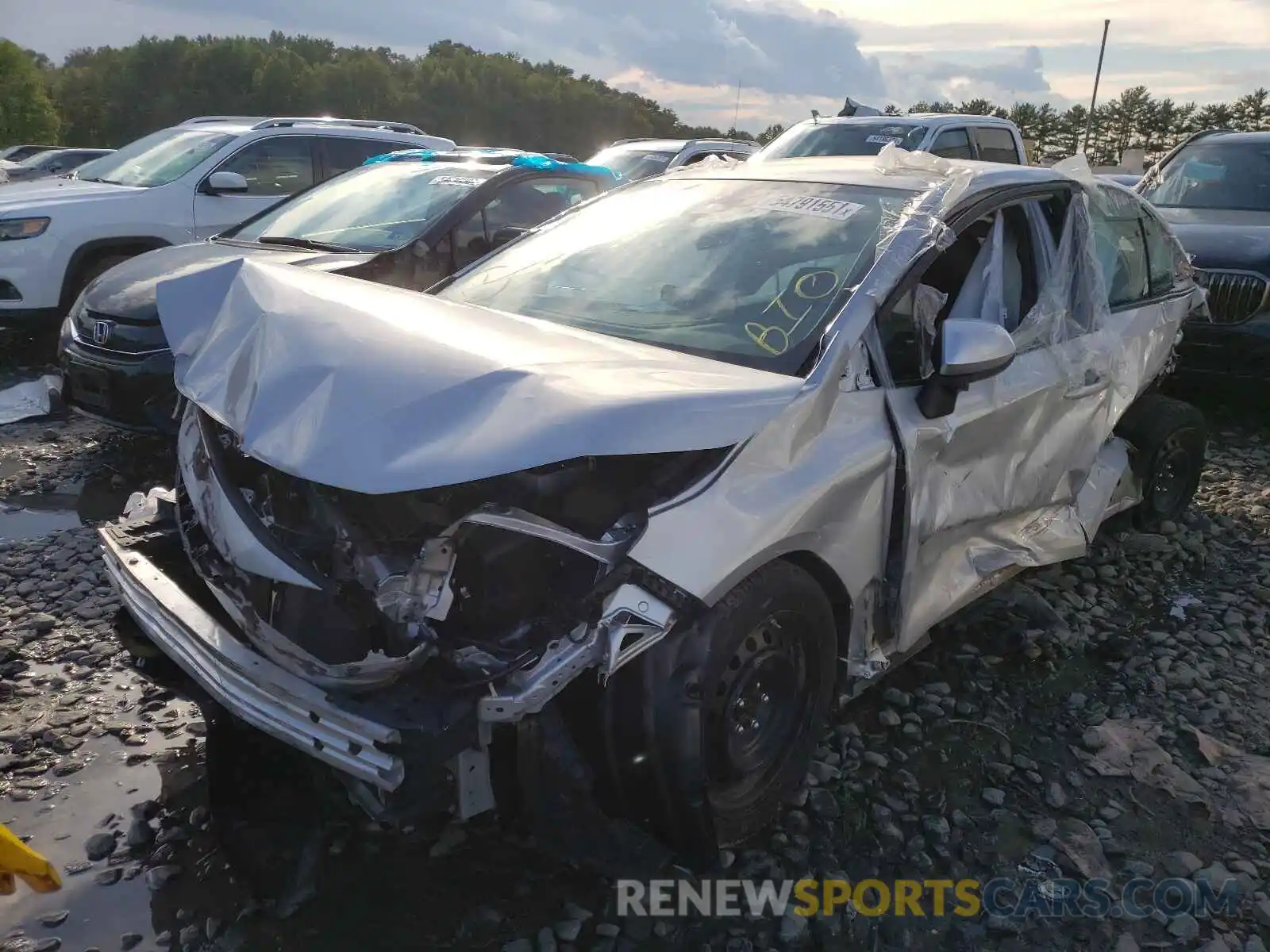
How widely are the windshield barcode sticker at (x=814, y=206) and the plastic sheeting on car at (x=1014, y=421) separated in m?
0.19

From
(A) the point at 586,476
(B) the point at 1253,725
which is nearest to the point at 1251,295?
(B) the point at 1253,725

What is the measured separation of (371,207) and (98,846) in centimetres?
427

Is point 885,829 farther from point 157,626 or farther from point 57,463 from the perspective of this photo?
point 57,463

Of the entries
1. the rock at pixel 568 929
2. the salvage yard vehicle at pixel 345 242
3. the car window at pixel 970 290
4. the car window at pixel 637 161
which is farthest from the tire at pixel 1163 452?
the car window at pixel 637 161

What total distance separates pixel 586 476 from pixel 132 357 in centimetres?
366

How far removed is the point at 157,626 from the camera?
2516 mm

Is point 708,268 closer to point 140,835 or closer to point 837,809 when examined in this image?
point 837,809

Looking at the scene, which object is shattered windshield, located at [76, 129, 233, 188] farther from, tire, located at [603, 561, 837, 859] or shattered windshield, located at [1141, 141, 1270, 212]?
shattered windshield, located at [1141, 141, 1270, 212]

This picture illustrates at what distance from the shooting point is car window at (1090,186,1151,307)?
417 cm

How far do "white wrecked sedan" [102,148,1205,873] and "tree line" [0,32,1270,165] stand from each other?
81.5 feet

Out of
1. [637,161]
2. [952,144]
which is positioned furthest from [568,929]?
[637,161]

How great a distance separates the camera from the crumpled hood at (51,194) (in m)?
6.80

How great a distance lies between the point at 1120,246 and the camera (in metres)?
4.37

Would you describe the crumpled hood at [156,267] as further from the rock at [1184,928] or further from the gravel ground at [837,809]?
the rock at [1184,928]
